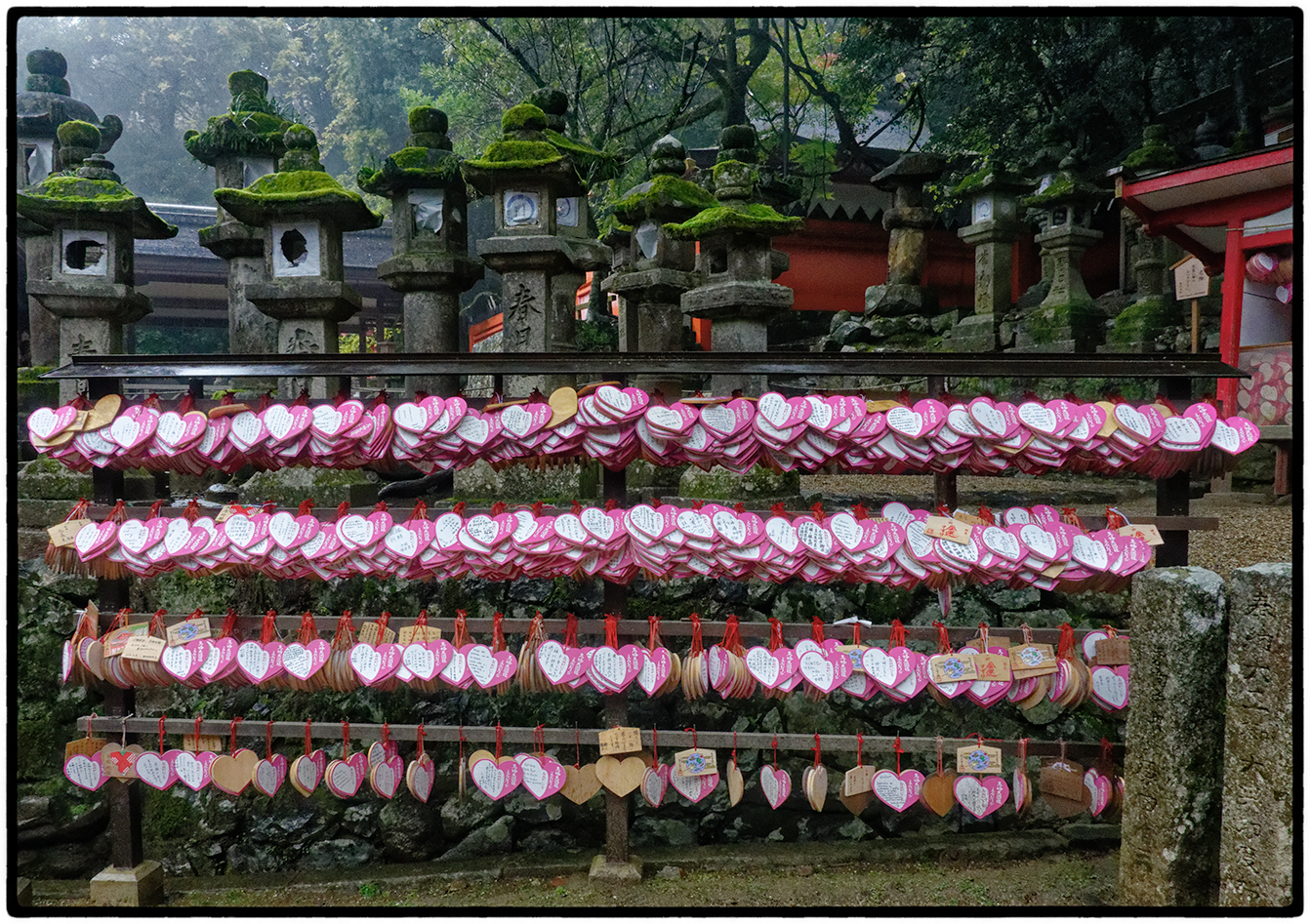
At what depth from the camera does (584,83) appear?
12.2m

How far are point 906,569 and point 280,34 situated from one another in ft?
88.6

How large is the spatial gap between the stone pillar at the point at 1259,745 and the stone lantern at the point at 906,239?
31.1 feet

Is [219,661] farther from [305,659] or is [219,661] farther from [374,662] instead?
[374,662]

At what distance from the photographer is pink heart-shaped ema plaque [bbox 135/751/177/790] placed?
3318 mm

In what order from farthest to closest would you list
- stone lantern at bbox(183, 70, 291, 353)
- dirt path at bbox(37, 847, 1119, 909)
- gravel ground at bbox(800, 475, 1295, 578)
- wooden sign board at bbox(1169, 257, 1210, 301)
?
wooden sign board at bbox(1169, 257, 1210, 301) < stone lantern at bbox(183, 70, 291, 353) < gravel ground at bbox(800, 475, 1295, 578) < dirt path at bbox(37, 847, 1119, 909)

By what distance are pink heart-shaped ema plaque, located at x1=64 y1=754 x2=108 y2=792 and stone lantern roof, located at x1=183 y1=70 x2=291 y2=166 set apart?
5.87 metres

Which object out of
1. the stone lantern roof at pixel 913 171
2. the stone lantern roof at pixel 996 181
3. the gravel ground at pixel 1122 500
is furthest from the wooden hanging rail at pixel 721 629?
the stone lantern roof at pixel 913 171

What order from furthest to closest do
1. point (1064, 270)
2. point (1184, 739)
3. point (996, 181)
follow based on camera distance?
point (996, 181) → point (1064, 270) → point (1184, 739)

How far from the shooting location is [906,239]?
11828 millimetres

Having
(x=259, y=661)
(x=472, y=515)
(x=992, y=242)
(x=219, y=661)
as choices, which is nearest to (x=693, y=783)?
(x=472, y=515)

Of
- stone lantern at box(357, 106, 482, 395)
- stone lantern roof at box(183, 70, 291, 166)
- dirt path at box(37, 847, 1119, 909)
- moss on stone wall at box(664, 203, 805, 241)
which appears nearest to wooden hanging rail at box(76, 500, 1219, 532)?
dirt path at box(37, 847, 1119, 909)

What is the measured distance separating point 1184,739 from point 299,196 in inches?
216

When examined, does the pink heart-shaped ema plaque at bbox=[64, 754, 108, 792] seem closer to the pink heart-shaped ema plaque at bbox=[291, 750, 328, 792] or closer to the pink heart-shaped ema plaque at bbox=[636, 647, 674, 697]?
the pink heart-shaped ema plaque at bbox=[291, 750, 328, 792]

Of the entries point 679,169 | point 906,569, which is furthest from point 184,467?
point 679,169
